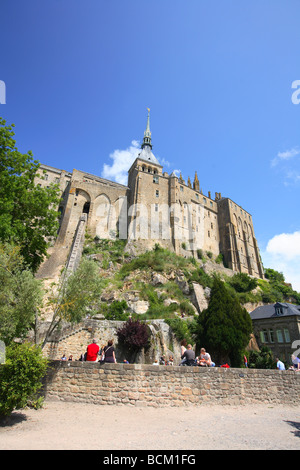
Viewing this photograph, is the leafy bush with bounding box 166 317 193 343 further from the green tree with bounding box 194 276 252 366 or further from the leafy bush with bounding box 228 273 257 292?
the leafy bush with bounding box 228 273 257 292

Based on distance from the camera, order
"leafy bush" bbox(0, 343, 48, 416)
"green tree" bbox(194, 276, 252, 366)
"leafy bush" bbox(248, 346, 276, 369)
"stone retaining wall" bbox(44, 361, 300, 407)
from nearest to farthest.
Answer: "leafy bush" bbox(0, 343, 48, 416) → "stone retaining wall" bbox(44, 361, 300, 407) → "green tree" bbox(194, 276, 252, 366) → "leafy bush" bbox(248, 346, 276, 369)

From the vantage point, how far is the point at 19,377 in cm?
682

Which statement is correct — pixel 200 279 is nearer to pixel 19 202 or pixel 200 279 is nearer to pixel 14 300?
pixel 19 202

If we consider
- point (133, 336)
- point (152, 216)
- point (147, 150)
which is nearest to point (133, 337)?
point (133, 336)

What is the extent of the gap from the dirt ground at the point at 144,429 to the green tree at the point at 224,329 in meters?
11.2

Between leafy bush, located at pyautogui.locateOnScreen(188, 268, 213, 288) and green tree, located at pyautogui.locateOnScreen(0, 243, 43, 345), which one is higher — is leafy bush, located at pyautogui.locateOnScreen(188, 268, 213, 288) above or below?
above

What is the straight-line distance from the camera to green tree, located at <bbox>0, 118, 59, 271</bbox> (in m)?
14.6

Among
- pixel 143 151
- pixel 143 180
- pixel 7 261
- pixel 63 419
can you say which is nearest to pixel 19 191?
pixel 7 261

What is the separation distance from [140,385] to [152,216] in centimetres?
3671

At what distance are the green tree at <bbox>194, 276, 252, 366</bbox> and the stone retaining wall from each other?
10.3 m

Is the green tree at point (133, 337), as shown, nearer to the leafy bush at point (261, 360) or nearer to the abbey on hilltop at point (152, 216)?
the leafy bush at point (261, 360)

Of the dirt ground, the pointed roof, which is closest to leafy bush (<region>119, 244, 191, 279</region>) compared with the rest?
the dirt ground

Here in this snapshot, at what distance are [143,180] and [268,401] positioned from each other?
39867mm

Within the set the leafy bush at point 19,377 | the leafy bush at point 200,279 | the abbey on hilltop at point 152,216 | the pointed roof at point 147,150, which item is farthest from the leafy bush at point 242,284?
the leafy bush at point 19,377
